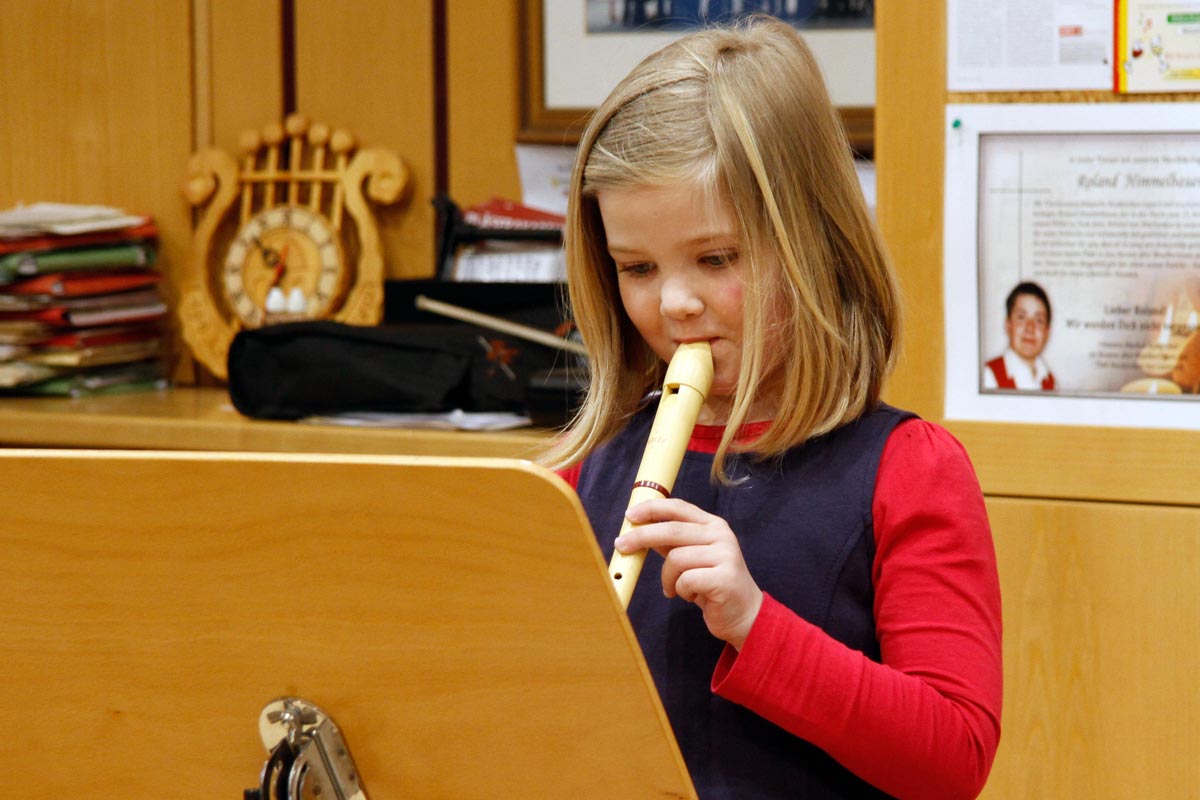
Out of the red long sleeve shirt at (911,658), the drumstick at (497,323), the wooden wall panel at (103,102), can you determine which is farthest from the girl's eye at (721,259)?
the wooden wall panel at (103,102)

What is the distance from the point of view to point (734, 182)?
3.02ft

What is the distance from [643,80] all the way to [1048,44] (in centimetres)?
58

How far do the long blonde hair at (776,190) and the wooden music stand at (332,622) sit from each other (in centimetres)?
34

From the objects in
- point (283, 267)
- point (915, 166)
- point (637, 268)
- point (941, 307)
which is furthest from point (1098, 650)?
point (283, 267)

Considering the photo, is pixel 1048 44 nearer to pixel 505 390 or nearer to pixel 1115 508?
pixel 1115 508

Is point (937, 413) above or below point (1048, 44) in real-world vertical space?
below

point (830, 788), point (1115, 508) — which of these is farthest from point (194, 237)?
point (830, 788)

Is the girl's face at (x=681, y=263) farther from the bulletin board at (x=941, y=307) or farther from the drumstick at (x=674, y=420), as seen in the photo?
the bulletin board at (x=941, y=307)

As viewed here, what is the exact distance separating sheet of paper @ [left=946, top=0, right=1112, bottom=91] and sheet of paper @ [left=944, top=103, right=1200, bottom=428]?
0.03 metres

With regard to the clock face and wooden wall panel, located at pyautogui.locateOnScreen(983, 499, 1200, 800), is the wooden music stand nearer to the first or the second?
wooden wall panel, located at pyautogui.locateOnScreen(983, 499, 1200, 800)

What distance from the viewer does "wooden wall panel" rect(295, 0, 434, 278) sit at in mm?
2227

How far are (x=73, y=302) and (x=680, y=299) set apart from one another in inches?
59.9

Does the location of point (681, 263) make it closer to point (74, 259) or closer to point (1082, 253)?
point (1082, 253)

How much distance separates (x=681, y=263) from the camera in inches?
36.6
